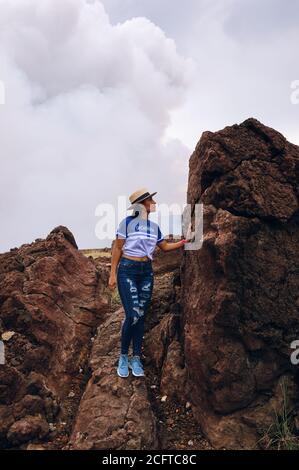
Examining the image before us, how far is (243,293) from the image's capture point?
23.6 feet

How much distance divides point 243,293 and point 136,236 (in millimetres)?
2055

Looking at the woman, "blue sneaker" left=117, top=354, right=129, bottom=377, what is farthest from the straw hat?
"blue sneaker" left=117, top=354, right=129, bottom=377

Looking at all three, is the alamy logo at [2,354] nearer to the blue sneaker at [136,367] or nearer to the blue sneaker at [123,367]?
the blue sneaker at [123,367]

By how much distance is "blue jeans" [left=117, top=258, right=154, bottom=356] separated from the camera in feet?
25.1

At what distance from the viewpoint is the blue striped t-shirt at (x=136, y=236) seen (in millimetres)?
7680

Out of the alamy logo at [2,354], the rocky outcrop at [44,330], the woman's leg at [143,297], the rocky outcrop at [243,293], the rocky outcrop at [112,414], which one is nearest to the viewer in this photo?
the rocky outcrop at [112,414]

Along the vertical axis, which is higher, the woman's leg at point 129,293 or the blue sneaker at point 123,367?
the woman's leg at point 129,293

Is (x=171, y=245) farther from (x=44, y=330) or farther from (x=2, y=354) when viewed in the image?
(x=2, y=354)

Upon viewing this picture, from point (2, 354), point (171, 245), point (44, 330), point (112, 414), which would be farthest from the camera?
point (44, 330)

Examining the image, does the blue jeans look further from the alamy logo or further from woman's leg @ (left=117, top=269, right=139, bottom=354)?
the alamy logo

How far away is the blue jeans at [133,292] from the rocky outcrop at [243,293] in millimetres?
834

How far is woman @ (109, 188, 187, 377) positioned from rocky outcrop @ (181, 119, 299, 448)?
0.84 m

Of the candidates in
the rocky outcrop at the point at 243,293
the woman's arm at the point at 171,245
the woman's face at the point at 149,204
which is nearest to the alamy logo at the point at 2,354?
the rocky outcrop at the point at 243,293

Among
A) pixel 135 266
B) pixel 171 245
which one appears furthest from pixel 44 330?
pixel 171 245
